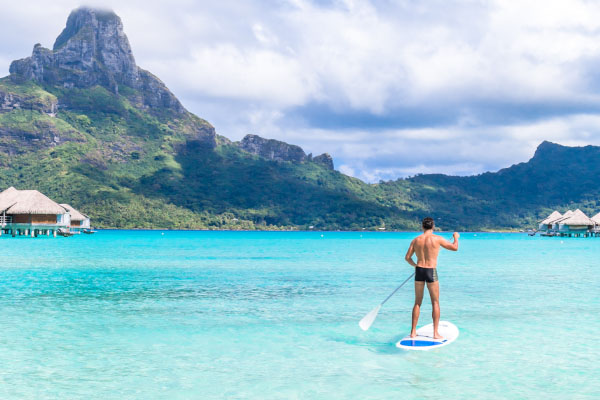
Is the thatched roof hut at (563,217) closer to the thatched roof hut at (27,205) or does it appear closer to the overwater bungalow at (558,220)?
the overwater bungalow at (558,220)

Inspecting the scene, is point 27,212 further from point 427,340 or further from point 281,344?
point 427,340

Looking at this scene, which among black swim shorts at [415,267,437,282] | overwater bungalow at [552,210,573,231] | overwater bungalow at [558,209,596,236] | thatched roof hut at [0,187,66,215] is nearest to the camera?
black swim shorts at [415,267,437,282]

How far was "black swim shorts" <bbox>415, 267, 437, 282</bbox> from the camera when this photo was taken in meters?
11.3

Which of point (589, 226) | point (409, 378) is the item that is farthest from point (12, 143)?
point (409, 378)

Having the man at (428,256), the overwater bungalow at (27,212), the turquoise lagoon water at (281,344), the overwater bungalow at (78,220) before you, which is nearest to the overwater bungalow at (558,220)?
the overwater bungalow at (78,220)

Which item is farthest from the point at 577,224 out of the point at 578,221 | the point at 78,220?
the point at 78,220

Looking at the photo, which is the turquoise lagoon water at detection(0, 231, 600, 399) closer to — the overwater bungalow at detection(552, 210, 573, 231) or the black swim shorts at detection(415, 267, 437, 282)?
the black swim shorts at detection(415, 267, 437, 282)

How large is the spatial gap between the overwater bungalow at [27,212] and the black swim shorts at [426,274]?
276 feet

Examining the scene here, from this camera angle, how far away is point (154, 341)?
12898 millimetres

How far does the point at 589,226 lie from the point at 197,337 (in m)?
134

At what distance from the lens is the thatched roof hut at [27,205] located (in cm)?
8433

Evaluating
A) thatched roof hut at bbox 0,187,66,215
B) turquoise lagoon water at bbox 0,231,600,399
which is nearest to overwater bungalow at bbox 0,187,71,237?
thatched roof hut at bbox 0,187,66,215

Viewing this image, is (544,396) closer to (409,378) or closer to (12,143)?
(409,378)

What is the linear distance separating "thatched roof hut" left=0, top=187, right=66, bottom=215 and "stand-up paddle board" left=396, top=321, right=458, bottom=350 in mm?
83387
